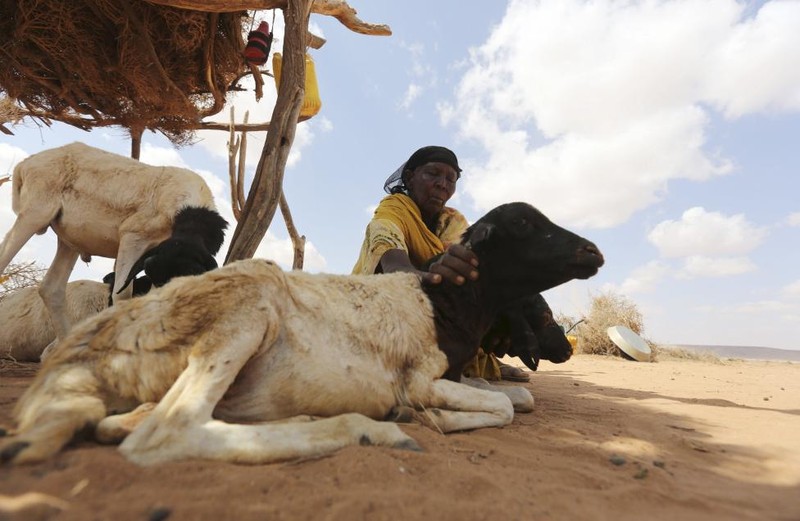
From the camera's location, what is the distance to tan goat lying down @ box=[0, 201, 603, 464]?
1.94 meters

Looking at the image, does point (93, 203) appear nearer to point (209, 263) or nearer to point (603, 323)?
point (209, 263)

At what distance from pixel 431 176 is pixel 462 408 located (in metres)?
2.70

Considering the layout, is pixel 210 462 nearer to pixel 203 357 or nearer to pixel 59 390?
pixel 203 357

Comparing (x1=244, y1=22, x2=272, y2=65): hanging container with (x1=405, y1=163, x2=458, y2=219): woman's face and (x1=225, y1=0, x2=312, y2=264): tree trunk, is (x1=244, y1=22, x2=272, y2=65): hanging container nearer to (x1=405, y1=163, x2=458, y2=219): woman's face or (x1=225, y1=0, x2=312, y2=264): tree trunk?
(x1=225, y1=0, x2=312, y2=264): tree trunk

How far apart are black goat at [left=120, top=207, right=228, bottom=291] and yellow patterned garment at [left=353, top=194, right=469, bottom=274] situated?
1.38m

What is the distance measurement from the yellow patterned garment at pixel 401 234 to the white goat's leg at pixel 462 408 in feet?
5.06

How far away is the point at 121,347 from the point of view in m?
2.25

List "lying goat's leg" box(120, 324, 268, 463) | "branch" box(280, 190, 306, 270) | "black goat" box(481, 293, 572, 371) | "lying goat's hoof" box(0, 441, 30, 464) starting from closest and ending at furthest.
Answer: "lying goat's hoof" box(0, 441, 30, 464)
"lying goat's leg" box(120, 324, 268, 463)
"black goat" box(481, 293, 572, 371)
"branch" box(280, 190, 306, 270)

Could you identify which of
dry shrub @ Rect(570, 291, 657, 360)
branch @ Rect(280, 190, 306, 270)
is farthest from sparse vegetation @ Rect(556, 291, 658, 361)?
branch @ Rect(280, 190, 306, 270)

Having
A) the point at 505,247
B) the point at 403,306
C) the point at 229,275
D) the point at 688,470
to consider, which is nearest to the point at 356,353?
the point at 403,306

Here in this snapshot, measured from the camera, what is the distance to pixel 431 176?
4934mm

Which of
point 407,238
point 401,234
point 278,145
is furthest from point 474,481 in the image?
point 278,145

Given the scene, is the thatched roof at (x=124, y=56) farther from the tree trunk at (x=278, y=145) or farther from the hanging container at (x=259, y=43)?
the tree trunk at (x=278, y=145)

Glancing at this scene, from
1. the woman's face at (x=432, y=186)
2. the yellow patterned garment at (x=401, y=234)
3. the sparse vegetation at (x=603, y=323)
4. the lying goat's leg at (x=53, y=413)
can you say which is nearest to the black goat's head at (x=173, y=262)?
the yellow patterned garment at (x=401, y=234)
